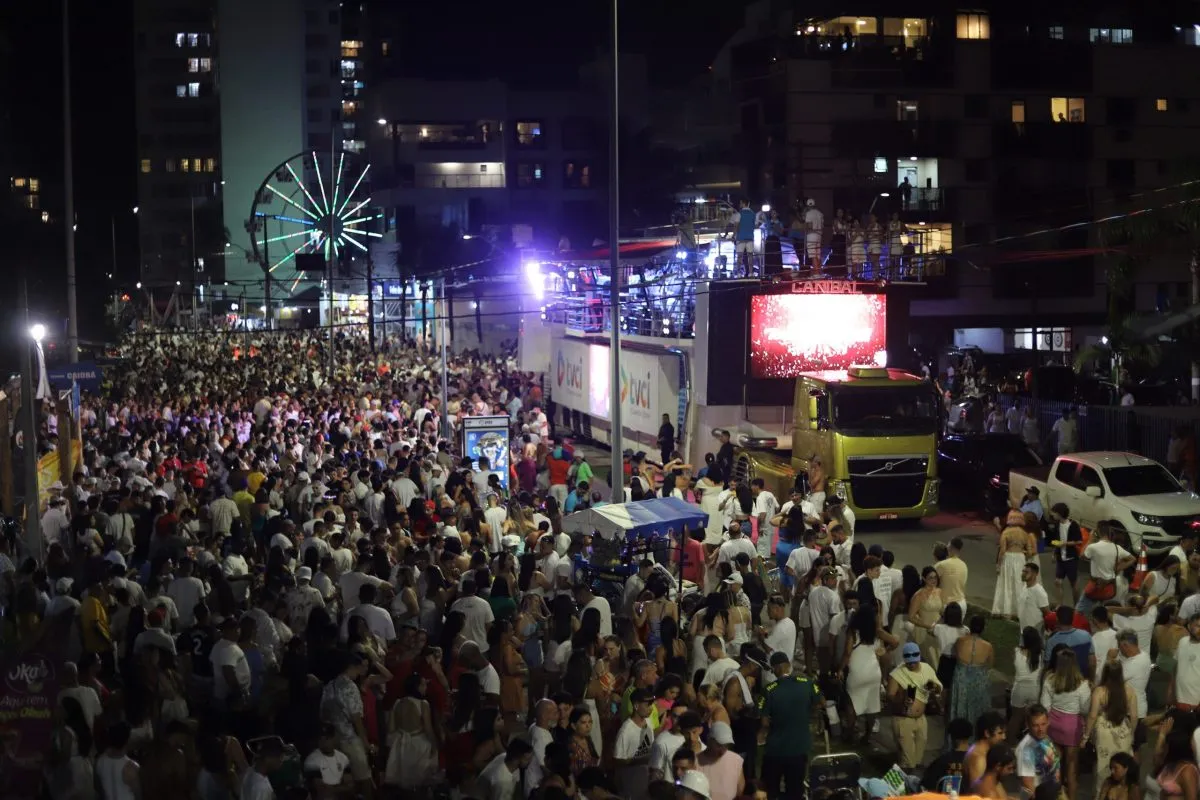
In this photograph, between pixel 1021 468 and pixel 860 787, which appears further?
pixel 1021 468

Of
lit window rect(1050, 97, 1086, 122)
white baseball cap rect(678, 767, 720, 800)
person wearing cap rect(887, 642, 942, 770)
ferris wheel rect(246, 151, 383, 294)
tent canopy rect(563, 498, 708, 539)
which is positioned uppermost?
lit window rect(1050, 97, 1086, 122)

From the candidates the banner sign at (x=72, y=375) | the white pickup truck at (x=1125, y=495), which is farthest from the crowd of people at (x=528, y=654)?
the banner sign at (x=72, y=375)

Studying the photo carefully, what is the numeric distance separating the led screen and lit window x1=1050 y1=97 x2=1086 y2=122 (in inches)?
1204

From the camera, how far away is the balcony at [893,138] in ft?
162

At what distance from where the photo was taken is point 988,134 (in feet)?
165

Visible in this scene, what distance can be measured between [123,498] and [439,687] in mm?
8110

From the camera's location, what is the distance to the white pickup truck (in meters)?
18.1

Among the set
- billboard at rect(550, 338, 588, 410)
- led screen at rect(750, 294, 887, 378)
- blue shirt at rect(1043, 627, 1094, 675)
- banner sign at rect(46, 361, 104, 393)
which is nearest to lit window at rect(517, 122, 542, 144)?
billboard at rect(550, 338, 588, 410)

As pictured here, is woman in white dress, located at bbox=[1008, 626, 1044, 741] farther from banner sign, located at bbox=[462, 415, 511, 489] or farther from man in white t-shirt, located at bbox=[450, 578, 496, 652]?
banner sign, located at bbox=[462, 415, 511, 489]

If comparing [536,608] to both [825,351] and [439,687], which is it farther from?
[825,351]

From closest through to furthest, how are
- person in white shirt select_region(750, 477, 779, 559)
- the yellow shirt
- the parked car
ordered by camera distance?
the yellow shirt, person in white shirt select_region(750, 477, 779, 559), the parked car

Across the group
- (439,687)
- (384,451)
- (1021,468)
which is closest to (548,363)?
(384,451)

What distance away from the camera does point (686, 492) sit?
59.6 ft

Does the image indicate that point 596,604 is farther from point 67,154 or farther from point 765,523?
point 67,154
